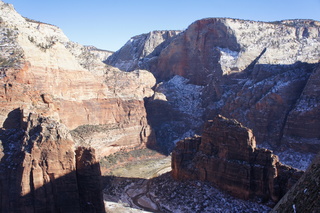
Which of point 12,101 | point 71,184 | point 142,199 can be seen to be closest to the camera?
point 71,184

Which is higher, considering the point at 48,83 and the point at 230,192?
the point at 48,83

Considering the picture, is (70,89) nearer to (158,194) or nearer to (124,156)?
(124,156)

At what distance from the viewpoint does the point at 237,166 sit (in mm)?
36344

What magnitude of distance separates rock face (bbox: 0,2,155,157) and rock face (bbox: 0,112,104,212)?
6842 mm

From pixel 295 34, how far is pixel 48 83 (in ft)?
238

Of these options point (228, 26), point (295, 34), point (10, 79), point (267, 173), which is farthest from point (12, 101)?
point (295, 34)

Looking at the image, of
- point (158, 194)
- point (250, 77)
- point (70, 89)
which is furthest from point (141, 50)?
point (158, 194)

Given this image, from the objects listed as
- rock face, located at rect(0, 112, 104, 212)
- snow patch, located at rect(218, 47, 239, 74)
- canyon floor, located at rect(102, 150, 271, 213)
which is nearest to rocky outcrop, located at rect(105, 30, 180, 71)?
snow patch, located at rect(218, 47, 239, 74)

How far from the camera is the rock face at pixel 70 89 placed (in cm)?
4034

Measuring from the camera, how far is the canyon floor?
35.6 meters

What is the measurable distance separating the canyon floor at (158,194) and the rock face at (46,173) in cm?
637

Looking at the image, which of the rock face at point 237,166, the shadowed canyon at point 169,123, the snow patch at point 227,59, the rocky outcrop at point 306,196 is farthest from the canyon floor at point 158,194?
the snow patch at point 227,59

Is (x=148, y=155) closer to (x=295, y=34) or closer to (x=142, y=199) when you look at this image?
(x=142, y=199)

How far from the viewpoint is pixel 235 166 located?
1436 inches
